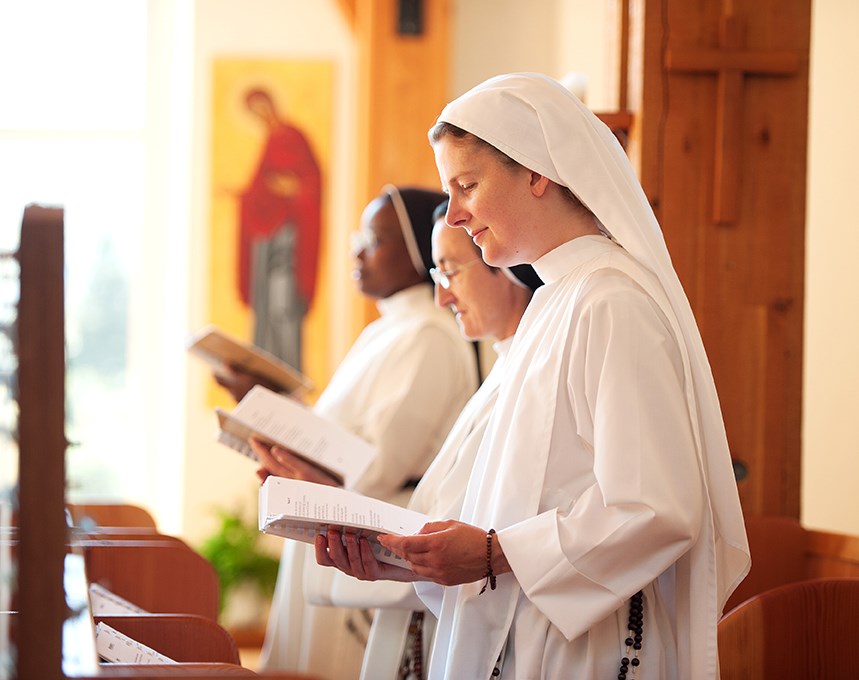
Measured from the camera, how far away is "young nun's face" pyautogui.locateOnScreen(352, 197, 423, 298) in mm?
3889

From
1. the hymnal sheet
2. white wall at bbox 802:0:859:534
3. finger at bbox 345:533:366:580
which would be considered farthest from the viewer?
white wall at bbox 802:0:859:534

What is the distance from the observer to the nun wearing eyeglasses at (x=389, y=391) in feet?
11.8

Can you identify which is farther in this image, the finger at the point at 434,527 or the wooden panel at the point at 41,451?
the finger at the point at 434,527

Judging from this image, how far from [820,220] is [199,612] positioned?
2.91 metres

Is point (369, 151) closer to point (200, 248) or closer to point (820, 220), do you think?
point (200, 248)

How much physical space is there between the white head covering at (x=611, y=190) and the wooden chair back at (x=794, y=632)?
1.24ft

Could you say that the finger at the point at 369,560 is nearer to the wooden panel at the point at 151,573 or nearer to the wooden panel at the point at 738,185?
the wooden panel at the point at 151,573

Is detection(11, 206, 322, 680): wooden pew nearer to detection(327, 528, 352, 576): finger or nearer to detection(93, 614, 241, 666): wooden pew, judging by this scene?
detection(327, 528, 352, 576): finger

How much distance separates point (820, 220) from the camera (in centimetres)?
459

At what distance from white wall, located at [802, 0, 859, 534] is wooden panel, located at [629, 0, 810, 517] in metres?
1.22

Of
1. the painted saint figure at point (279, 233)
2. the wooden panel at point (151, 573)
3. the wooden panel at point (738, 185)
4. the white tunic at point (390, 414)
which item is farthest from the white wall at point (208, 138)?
the wooden panel at point (738, 185)

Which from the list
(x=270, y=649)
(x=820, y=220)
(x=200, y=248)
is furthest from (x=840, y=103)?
(x=200, y=248)

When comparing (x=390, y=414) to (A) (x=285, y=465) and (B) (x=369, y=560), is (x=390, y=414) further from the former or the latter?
(B) (x=369, y=560)

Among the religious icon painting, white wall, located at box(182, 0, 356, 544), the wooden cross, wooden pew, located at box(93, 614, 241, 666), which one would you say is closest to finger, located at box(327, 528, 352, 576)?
wooden pew, located at box(93, 614, 241, 666)
